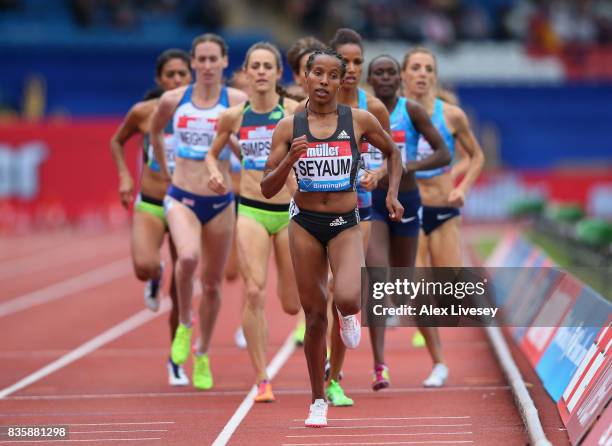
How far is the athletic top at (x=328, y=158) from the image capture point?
905 cm

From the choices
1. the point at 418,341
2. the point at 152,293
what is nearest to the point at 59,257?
the point at 418,341

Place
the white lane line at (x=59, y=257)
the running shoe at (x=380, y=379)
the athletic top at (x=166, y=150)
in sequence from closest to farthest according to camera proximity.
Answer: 1. the running shoe at (x=380, y=379)
2. the athletic top at (x=166, y=150)
3. the white lane line at (x=59, y=257)

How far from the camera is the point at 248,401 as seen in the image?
1084 centimetres

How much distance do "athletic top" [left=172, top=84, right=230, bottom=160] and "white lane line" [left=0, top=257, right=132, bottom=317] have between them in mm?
7556

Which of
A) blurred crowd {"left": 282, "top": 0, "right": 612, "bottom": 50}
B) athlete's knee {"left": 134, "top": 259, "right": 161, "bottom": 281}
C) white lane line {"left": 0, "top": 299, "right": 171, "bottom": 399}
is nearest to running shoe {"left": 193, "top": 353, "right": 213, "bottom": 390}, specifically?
athlete's knee {"left": 134, "top": 259, "right": 161, "bottom": 281}

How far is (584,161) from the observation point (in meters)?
40.0

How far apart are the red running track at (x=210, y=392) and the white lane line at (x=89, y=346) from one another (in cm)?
1

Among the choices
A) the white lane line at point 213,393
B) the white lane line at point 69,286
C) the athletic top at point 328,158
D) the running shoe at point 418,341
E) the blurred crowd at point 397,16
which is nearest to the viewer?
the athletic top at point 328,158

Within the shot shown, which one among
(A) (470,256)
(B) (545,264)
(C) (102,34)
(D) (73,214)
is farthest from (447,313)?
(C) (102,34)

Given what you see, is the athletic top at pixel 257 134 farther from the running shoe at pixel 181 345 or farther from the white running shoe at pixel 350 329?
the white running shoe at pixel 350 329

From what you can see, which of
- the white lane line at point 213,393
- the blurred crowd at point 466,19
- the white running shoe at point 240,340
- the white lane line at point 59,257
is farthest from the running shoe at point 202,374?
the blurred crowd at point 466,19

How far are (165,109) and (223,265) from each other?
134 cm

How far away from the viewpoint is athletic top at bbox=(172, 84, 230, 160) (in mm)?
11586

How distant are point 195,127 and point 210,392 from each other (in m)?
2.09
